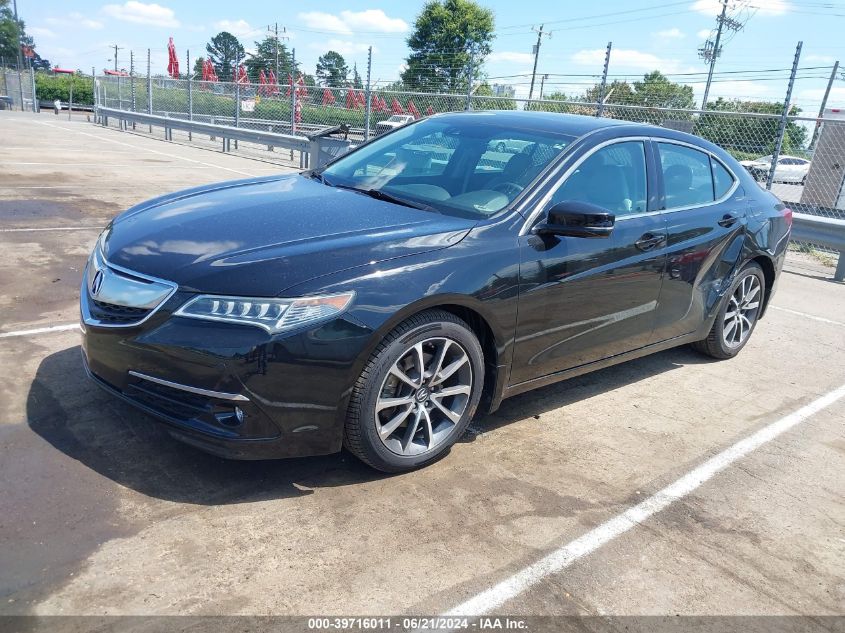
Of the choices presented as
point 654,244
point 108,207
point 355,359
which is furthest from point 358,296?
point 108,207

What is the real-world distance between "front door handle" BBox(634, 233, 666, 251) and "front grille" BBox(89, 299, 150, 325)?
8.76 ft

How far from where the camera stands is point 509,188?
12.0 feet

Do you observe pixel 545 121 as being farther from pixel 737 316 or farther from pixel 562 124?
pixel 737 316

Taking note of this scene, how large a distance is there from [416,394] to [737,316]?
3.19 metres

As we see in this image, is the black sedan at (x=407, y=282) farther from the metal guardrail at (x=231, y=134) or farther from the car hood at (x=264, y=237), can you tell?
the metal guardrail at (x=231, y=134)

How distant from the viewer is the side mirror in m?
3.34

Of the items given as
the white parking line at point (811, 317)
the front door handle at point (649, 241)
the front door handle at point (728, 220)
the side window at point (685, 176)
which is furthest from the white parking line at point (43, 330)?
the white parking line at point (811, 317)

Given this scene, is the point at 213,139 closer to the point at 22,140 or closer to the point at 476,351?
the point at 22,140

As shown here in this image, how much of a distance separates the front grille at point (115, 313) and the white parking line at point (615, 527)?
1.72 metres

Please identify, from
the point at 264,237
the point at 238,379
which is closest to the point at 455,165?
the point at 264,237

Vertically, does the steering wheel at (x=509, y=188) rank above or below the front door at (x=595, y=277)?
above

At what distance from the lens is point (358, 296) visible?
2.85 metres

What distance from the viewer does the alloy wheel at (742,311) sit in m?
5.13

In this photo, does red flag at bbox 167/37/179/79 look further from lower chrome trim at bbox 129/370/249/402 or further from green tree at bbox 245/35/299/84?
lower chrome trim at bbox 129/370/249/402
